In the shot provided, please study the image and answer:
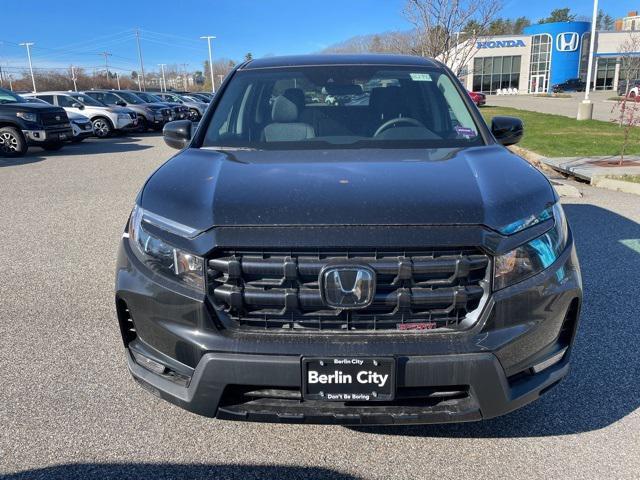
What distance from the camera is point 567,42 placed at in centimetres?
6475

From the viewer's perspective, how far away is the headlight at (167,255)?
2207 mm

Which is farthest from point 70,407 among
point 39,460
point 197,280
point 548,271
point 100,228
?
→ point 100,228

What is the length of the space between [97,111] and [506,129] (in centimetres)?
1868

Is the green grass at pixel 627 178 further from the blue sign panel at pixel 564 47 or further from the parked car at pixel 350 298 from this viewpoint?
the blue sign panel at pixel 564 47

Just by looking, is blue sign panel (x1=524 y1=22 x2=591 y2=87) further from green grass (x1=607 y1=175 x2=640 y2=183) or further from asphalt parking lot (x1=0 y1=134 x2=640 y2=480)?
asphalt parking lot (x1=0 y1=134 x2=640 y2=480)

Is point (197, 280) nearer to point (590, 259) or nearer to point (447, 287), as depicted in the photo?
point (447, 287)

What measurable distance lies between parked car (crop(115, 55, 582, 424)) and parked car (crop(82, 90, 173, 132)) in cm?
2027

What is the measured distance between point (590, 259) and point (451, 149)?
280cm

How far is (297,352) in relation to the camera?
6.86ft

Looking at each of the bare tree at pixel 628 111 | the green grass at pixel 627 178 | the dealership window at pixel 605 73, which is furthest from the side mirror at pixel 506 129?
the dealership window at pixel 605 73

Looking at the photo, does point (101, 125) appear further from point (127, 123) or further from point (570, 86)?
point (570, 86)

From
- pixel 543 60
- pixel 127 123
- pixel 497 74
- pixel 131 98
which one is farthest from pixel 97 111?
pixel 543 60

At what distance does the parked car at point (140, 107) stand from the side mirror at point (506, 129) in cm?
1939

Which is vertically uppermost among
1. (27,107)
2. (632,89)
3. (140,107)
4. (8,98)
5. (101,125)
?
(8,98)
